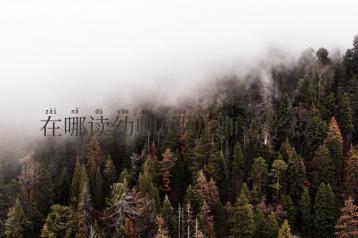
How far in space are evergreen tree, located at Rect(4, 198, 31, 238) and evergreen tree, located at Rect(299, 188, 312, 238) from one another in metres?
44.6

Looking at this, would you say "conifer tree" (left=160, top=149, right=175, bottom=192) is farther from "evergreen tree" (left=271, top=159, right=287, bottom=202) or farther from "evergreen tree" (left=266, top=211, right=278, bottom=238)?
"evergreen tree" (left=266, top=211, right=278, bottom=238)

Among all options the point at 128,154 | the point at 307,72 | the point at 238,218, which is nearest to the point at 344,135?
the point at 307,72

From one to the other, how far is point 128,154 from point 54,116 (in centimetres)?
3067

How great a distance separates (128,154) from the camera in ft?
386

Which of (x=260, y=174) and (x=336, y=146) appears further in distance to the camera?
(x=336, y=146)

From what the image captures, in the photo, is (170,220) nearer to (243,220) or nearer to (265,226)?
(243,220)

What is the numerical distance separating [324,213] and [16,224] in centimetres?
4939

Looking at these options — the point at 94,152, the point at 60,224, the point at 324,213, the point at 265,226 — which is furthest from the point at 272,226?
the point at 94,152

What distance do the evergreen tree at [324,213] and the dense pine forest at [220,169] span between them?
0.51 feet

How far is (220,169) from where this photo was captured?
348ft

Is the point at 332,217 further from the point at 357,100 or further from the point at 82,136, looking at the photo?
the point at 82,136

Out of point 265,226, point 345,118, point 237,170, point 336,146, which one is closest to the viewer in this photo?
point 265,226

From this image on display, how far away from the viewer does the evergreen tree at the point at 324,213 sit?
9025 centimetres

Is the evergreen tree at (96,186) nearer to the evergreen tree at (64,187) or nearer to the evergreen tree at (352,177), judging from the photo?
the evergreen tree at (64,187)
